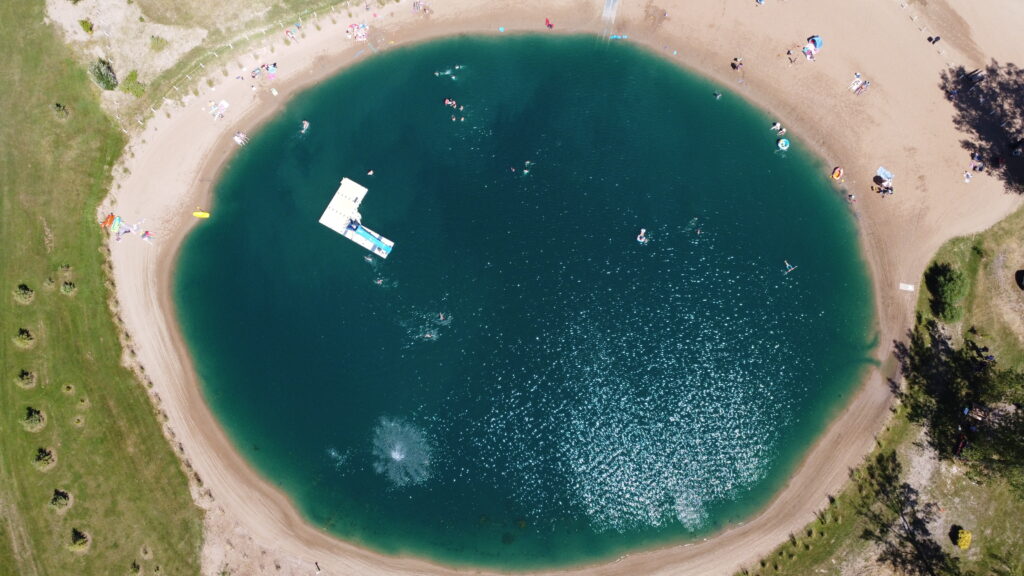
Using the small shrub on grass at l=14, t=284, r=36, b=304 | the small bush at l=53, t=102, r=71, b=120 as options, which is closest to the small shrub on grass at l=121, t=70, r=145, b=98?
the small bush at l=53, t=102, r=71, b=120

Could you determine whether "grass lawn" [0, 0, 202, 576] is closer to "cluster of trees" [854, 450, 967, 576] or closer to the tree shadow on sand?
"cluster of trees" [854, 450, 967, 576]

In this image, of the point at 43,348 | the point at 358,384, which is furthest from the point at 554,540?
the point at 43,348

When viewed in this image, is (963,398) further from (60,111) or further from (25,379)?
(60,111)

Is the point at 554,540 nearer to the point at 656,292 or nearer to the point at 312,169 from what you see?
the point at 656,292

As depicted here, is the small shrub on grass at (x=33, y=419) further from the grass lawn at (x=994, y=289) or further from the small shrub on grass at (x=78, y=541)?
the grass lawn at (x=994, y=289)

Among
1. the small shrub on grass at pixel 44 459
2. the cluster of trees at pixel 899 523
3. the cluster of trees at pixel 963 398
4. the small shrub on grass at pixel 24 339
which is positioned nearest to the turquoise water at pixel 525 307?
the cluster of trees at pixel 963 398

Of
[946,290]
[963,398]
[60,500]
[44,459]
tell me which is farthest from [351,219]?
[963,398]
